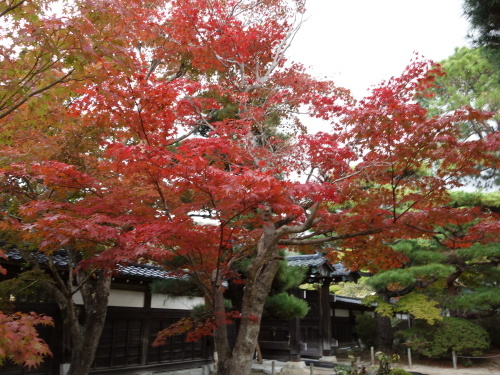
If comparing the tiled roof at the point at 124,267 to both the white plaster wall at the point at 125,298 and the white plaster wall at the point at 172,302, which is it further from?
the white plaster wall at the point at 172,302

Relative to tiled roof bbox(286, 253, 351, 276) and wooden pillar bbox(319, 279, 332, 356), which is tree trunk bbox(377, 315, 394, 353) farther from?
tiled roof bbox(286, 253, 351, 276)

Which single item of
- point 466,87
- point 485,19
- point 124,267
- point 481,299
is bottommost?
point 481,299

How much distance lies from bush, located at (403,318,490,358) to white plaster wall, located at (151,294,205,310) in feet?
33.2

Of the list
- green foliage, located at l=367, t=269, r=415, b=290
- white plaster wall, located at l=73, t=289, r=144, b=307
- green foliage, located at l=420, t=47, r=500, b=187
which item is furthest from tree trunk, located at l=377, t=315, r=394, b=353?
white plaster wall, located at l=73, t=289, r=144, b=307

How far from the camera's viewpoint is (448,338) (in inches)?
678

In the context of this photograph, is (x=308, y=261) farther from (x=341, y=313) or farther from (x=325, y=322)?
(x=341, y=313)

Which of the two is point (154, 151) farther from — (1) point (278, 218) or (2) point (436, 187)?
(2) point (436, 187)

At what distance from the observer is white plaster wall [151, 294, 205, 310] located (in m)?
13.2

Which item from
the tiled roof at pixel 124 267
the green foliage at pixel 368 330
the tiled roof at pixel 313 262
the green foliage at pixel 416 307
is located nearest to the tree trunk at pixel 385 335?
the green foliage at pixel 368 330

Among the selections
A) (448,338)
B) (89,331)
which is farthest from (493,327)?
(89,331)

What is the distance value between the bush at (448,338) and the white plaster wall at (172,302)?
10109 millimetres

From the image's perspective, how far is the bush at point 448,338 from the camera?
16953mm

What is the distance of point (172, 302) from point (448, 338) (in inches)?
474

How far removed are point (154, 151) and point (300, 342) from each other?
46.6 feet
